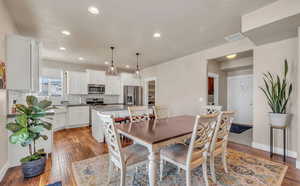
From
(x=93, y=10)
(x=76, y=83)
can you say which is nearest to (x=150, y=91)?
(x=76, y=83)

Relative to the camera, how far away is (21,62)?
2297mm

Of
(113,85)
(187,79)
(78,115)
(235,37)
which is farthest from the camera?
(113,85)

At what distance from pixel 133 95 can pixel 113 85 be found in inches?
42.2

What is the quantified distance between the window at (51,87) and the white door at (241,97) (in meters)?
7.06

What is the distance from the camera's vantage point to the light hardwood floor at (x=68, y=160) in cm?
186

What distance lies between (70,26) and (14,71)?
1.28 m

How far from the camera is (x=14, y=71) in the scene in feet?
7.33

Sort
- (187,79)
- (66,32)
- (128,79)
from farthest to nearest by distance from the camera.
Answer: (128,79)
(187,79)
(66,32)

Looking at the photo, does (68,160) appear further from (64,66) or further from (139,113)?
(64,66)

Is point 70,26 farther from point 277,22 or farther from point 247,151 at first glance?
point 247,151

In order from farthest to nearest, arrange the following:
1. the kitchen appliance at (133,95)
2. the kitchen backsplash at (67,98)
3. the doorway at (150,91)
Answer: the doorway at (150,91) < the kitchen appliance at (133,95) < the kitchen backsplash at (67,98)

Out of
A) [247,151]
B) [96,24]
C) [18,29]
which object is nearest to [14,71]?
[18,29]

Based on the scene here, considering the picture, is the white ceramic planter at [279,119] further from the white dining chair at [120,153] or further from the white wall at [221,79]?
the white dining chair at [120,153]

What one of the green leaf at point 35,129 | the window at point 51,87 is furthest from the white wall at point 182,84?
the window at point 51,87
